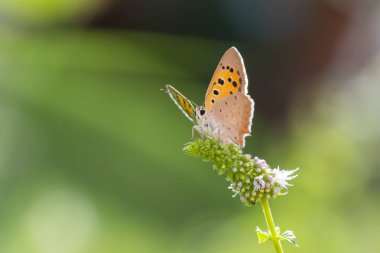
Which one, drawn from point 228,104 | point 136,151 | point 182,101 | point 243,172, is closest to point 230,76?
point 228,104

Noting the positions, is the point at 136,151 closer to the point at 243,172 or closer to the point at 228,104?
the point at 228,104

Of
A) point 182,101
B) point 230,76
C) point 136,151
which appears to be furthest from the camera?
point 136,151

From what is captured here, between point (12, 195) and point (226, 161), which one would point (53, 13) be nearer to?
point (12, 195)

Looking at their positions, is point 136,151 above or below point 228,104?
above

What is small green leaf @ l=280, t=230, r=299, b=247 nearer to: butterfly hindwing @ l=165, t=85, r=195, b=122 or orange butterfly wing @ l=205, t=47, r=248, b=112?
orange butterfly wing @ l=205, t=47, r=248, b=112

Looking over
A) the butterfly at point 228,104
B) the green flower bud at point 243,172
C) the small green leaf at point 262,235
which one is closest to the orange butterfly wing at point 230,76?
the butterfly at point 228,104

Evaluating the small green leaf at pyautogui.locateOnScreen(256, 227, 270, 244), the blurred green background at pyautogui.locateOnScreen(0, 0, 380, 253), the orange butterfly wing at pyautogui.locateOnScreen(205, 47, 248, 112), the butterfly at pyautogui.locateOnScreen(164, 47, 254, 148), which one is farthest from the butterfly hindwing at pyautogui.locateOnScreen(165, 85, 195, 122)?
the blurred green background at pyautogui.locateOnScreen(0, 0, 380, 253)
